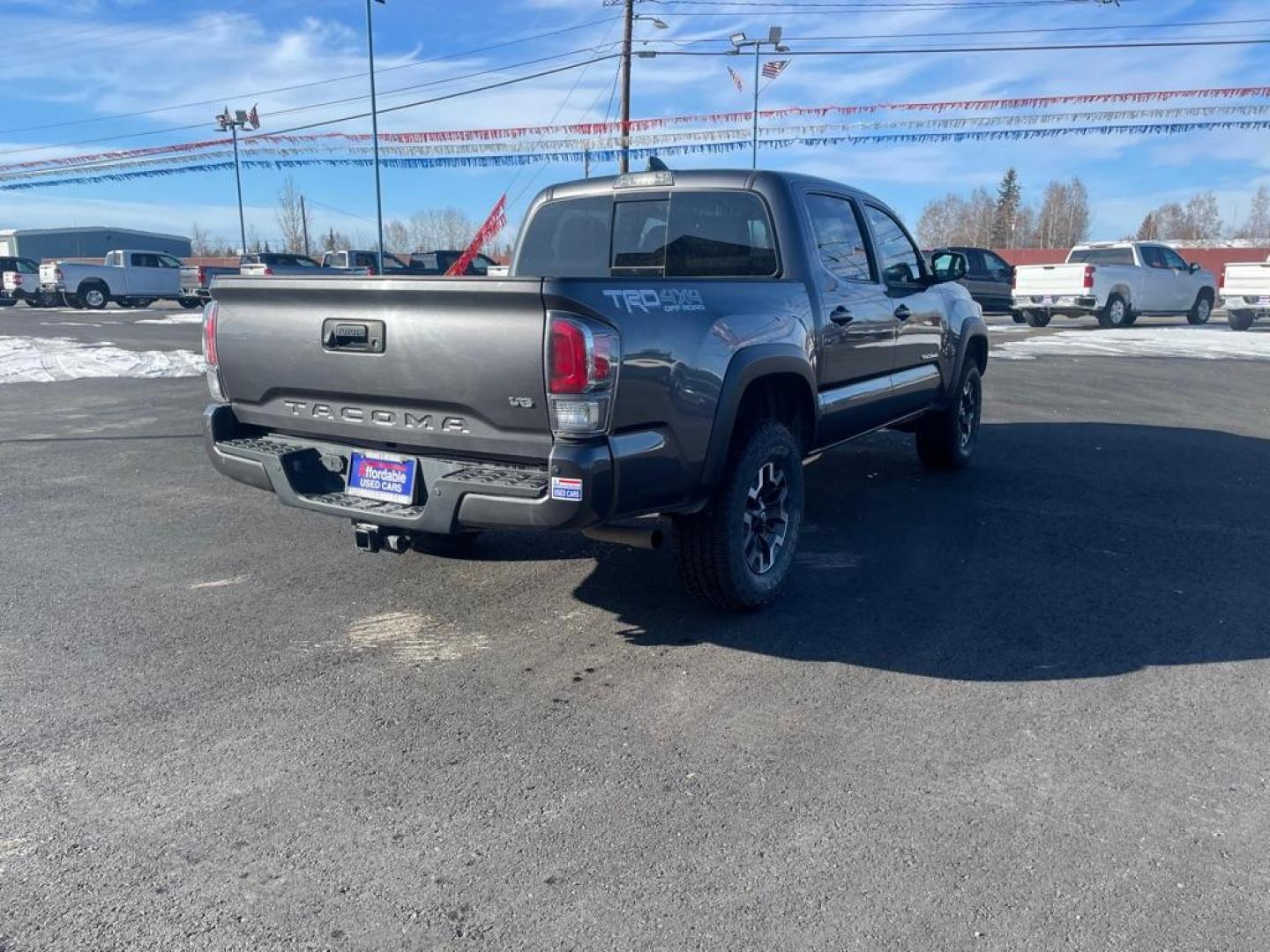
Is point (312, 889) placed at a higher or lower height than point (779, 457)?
lower

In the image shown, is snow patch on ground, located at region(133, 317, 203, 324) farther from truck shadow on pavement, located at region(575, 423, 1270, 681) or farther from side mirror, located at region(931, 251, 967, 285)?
side mirror, located at region(931, 251, 967, 285)

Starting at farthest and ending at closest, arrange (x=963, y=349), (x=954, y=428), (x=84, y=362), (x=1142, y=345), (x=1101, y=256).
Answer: (x=1101, y=256) → (x=1142, y=345) → (x=84, y=362) → (x=954, y=428) → (x=963, y=349)

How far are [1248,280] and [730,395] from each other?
22.5 m

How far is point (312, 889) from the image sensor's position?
260 cm

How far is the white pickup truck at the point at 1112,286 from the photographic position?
2195 centimetres

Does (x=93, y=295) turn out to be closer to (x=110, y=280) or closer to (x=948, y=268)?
(x=110, y=280)

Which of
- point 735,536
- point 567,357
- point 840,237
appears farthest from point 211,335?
point 840,237

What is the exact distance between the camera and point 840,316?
205 inches

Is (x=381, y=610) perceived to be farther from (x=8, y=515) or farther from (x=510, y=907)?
(x=8, y=515)

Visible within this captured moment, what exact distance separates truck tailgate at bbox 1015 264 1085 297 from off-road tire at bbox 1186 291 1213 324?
508 cm

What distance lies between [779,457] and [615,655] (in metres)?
1.20

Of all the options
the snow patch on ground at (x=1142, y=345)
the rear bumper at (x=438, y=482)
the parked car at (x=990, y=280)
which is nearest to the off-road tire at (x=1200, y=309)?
the snow patch on ground at (x=1142, y=345)

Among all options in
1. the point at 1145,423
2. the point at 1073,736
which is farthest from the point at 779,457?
the point at 1145,423

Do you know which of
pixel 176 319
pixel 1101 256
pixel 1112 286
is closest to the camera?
pixel 1112 286
